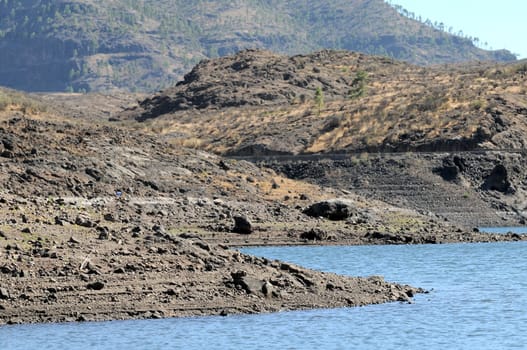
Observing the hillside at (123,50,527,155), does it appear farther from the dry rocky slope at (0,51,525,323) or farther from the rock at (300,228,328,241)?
the rock at (300,228,328,241)

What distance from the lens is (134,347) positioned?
2623 centimetres

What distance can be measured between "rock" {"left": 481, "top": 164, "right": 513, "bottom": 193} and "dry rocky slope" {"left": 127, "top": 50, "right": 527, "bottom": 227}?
7 cm

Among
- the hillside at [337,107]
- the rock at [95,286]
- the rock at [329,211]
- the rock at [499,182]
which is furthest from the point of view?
the hillside at [337,107]

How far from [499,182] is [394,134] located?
12970mm

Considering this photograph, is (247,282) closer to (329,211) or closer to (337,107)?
(329,211)

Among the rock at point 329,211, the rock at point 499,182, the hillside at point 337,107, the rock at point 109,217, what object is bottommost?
the rock at point 109,217

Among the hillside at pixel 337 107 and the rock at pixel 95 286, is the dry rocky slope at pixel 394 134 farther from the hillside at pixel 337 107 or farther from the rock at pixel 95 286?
the rock at pixel 95 286

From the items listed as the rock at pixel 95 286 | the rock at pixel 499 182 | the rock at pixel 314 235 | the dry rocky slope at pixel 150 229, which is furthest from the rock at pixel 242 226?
the rock at pixel 499 182

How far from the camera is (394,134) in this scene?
327 feet

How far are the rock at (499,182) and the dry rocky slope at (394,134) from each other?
75 millimetres

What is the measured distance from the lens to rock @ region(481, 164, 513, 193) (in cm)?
8900

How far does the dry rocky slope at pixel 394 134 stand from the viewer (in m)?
87.6

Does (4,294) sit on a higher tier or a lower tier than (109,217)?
lower

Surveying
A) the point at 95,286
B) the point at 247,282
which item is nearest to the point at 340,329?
the point at 247,282
